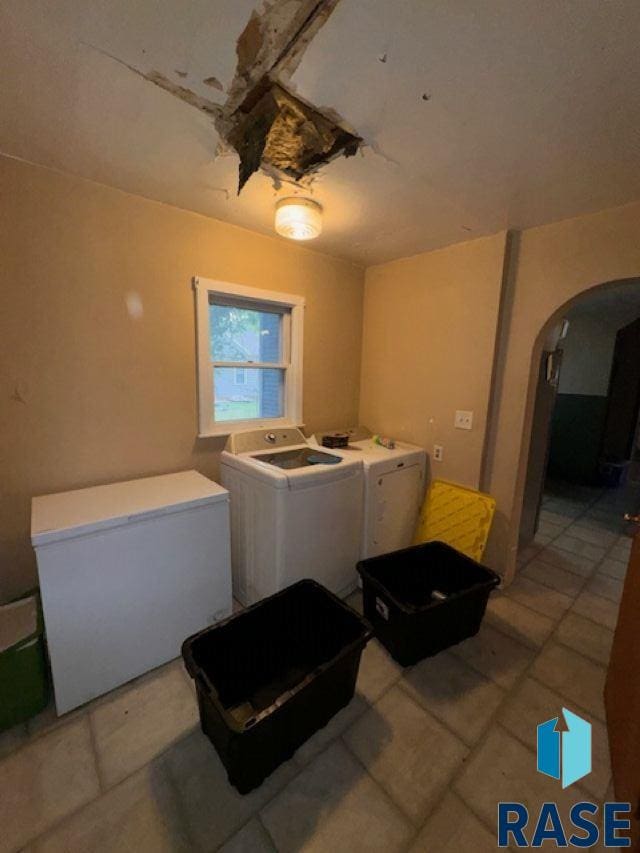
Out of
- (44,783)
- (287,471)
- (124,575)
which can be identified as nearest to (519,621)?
(287,471)

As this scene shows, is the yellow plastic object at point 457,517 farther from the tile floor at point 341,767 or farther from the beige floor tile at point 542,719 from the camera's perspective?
the beige floor tile at point 542,719

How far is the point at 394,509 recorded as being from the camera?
7.43 feet

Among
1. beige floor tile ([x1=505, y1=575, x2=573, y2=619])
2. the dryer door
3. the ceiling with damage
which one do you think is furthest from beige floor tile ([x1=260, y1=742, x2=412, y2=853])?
the ceiling with damage

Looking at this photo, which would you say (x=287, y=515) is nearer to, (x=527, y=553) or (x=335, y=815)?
(x=335, y=815)

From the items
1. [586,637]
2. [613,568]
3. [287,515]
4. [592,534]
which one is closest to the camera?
[287,515]

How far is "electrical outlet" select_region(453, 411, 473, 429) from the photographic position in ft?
7.34

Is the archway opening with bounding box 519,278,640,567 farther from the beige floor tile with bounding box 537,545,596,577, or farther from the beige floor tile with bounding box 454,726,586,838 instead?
the beige floor tile with bounding box 454,726,586,838

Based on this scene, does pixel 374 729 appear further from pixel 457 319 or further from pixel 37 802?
pixel 457 319

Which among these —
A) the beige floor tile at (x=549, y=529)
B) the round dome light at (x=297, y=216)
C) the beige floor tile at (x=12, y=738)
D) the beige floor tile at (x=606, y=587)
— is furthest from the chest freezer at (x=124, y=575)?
the beige floor tile at (x=549, y=529)

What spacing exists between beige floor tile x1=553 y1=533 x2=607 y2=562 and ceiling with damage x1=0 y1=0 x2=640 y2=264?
2.53m

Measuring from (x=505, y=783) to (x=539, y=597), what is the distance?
1.29 metres

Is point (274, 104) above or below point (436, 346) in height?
above

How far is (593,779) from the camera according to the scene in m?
1.19

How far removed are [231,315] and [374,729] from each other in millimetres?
2335
